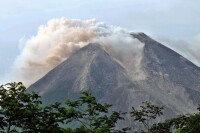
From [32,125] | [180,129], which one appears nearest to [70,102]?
[32,125]

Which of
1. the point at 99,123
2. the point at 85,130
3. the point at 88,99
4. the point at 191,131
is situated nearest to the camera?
the point at 191,131

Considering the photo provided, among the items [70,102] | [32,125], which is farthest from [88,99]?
[32,125]

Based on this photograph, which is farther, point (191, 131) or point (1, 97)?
point (1, 97)

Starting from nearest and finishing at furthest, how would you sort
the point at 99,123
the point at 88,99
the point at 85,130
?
1. the point at 85,130
2. the point at 88,99
3. the point at 99,123

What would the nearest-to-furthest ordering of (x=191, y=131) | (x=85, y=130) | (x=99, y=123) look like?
(x=191, y=131) < (x=85, y=130) < (x=99, y=123)

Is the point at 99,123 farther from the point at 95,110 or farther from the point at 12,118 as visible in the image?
the point at 12,118

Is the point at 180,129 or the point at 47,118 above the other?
the point at 47,118

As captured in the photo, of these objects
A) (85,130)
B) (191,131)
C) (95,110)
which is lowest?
(191,131)

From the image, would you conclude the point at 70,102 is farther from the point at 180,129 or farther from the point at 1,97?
the point at 180,129

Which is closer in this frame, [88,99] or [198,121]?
[198,121]
